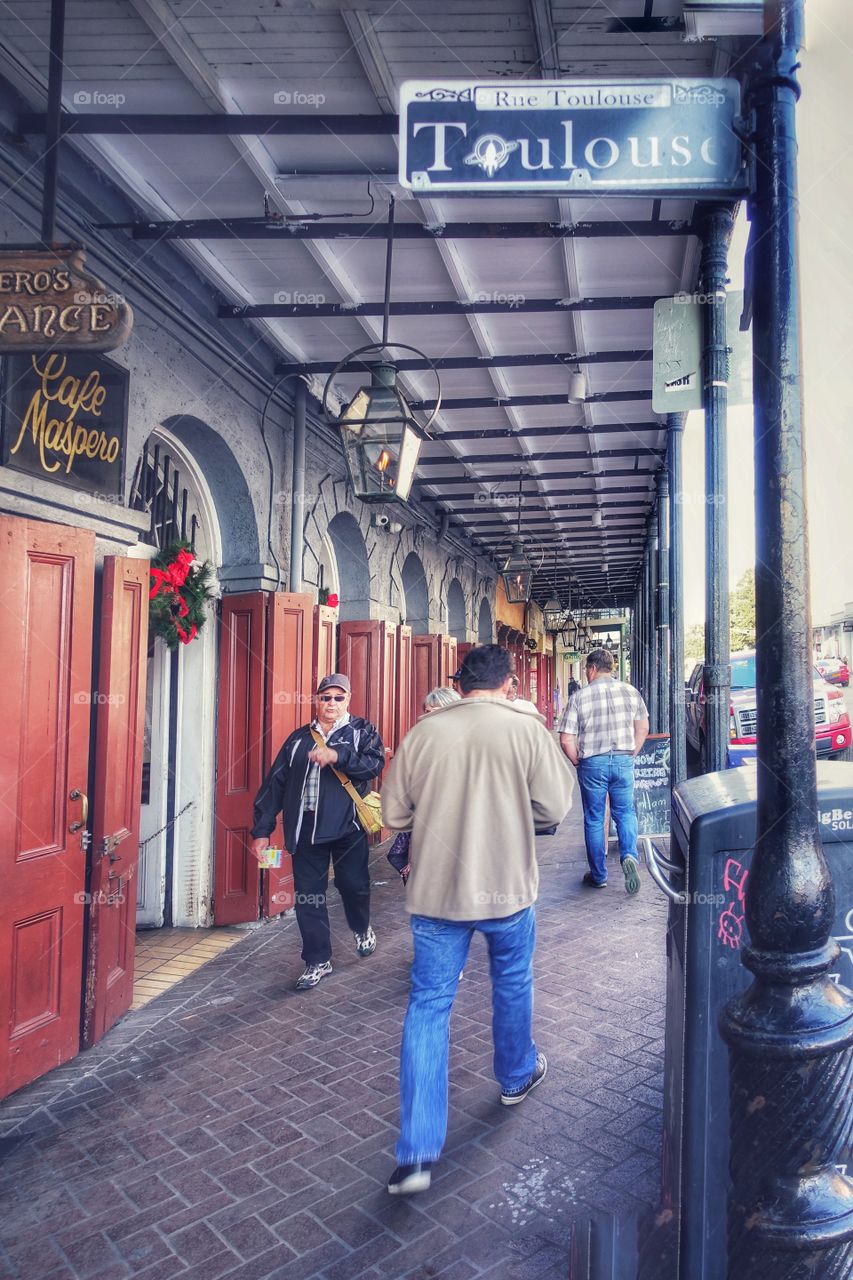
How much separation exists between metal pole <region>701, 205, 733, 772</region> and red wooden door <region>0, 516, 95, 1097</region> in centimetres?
340

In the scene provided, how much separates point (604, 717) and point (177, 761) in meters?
3.38

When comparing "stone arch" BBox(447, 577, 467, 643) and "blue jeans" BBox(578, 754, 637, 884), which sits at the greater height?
"stone arch" BBox(447, 577, 467, 643)

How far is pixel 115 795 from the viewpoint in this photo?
442 cm

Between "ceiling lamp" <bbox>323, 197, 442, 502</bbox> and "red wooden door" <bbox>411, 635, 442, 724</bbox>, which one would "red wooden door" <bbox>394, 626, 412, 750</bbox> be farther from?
"ceiling lamp" <bbox>323, 197, 442, 502</bbox>

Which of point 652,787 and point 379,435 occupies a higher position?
point 379,435

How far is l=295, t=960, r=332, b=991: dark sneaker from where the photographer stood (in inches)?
189

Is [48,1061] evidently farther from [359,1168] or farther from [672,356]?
[672,356]

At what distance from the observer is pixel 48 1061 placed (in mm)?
3861

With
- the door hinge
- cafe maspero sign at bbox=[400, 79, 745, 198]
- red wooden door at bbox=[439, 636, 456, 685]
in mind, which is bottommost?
the door hinge

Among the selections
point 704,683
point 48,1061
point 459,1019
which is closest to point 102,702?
point 48,1061

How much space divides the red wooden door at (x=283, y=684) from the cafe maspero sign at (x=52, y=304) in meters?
3.47

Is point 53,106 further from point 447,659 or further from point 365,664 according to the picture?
point 447,659

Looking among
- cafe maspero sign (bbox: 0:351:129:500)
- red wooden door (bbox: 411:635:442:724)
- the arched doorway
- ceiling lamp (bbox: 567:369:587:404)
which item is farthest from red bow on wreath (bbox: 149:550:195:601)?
red wooden door (bbox: 411:635:442:724)

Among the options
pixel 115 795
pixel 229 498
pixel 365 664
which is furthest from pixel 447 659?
pixel 115 795
